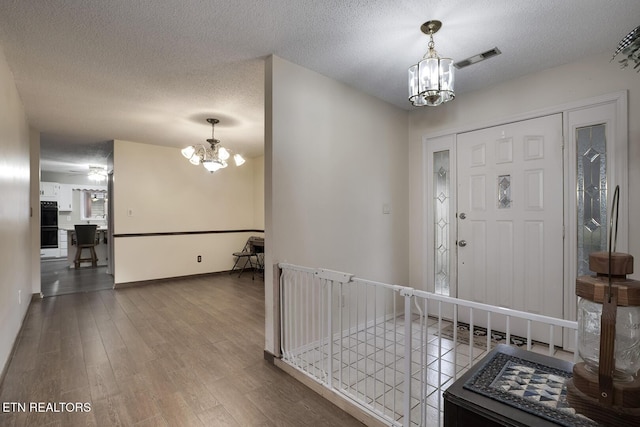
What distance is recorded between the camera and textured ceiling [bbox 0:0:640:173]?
186cm

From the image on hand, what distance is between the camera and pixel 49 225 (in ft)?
26.9

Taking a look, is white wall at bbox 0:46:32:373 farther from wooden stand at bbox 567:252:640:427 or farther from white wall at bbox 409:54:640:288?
white wall at bbox 409:54:640:288

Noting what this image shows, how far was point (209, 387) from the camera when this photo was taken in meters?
2.08

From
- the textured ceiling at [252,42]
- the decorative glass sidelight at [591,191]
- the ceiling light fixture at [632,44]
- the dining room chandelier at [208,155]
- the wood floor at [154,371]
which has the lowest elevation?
the wood floor at [154,371]

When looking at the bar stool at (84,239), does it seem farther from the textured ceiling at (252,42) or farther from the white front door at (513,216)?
the white front door at (513,216)

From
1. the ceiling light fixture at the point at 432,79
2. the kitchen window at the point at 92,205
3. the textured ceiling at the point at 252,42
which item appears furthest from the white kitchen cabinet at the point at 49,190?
the ceiling light fixture at the point at 432,79

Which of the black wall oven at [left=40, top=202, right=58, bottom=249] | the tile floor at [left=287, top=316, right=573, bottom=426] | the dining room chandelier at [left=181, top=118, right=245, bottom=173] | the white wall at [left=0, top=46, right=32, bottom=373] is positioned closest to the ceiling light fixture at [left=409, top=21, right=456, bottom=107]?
the tile floor at [left=287, top=316, right=573, bottom=426]

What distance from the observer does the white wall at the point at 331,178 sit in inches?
96.4

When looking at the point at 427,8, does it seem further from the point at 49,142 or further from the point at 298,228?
the point at 49,142

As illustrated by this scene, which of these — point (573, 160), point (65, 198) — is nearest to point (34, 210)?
point (65, 198)

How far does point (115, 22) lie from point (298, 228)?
191cm

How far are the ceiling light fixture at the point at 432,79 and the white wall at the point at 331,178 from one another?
1008 mm

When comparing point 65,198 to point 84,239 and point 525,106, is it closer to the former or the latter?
point 84,239

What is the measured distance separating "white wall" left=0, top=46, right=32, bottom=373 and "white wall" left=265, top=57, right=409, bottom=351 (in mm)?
1964
